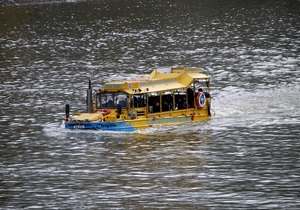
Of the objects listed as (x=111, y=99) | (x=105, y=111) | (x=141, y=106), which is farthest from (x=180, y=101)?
(x=105, y=111)

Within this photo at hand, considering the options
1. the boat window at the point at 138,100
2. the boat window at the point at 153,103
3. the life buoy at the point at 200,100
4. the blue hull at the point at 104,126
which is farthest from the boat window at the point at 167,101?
the blue hull at the point at 104,126

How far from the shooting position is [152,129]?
49.1 metres

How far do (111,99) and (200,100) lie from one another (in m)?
5.98

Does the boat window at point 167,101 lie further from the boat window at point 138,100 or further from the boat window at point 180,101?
the boat window at point 138,100

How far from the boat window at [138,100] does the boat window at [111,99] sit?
0.45 metres

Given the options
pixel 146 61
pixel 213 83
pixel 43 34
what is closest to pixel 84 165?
pixel 213 83

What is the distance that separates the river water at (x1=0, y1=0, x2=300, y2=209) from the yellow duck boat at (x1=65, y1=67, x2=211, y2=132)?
0.68 meters

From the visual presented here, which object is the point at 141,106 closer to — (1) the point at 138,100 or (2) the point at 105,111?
(1) the point at 138,100

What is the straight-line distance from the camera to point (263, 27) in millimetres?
110438

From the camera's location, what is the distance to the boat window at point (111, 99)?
4878 centimetres

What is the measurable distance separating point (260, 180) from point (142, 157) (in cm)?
756

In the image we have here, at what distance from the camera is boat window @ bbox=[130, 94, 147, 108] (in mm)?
48625

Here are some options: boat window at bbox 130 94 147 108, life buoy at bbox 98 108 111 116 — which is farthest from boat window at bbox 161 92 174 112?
life buoy at bbox 98 108 111 116

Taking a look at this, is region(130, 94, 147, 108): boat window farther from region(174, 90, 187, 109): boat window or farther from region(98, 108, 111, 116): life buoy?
region(174, 90, 187, 109): boat window
